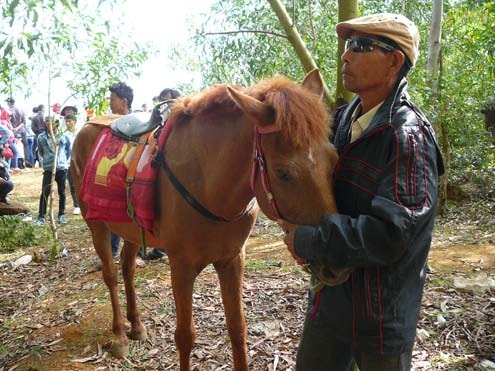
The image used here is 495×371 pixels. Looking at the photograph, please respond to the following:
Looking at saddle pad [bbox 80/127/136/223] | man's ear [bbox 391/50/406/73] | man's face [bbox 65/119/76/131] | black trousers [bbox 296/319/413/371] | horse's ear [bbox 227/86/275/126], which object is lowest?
black trousers [bbox 296/319/413/371]

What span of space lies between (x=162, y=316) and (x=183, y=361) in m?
1.23

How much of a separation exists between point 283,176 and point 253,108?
30 centimetres

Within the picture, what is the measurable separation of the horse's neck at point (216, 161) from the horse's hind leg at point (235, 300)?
20.0 inches

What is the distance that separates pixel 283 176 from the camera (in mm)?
1675

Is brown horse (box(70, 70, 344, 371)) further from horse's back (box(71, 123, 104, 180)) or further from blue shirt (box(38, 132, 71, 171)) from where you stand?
blue shirt (box(38, 132, 71, 171))

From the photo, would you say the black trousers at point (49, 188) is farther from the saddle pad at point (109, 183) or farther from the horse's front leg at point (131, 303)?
the saddle pad at point (109, 183)

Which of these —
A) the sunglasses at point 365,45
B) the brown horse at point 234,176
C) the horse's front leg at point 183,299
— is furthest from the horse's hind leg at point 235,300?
the sunglasses at point 365,45

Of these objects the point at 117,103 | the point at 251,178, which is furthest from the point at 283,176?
the point at 117,103

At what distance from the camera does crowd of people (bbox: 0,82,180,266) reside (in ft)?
17.4

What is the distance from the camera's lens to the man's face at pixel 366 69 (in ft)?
5.14

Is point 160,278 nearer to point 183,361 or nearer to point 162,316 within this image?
point 162,316

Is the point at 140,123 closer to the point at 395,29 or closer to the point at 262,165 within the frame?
the point at 262,165

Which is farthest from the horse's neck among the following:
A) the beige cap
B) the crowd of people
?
the crowd of people

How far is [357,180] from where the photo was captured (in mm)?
1558
